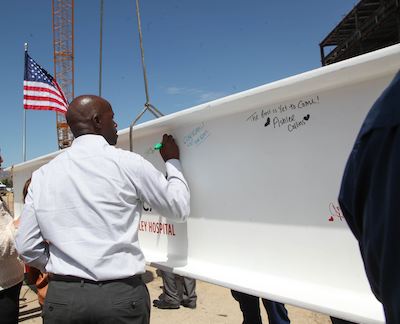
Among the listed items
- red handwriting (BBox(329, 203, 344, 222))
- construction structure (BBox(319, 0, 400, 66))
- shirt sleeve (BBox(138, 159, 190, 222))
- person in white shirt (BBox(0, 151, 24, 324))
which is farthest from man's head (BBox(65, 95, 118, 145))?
construction structure (BBox(319, 0, 400, 66))

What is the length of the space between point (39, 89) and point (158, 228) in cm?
690

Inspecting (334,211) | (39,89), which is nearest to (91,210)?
(334,211)

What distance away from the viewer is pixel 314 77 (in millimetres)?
1182

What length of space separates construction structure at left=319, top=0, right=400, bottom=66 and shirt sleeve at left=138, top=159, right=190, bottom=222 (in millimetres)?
16089

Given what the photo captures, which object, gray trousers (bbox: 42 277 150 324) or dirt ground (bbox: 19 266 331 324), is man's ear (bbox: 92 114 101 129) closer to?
gray trousers (bbox: 42 277 150 324)

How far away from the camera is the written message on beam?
1.19 metres

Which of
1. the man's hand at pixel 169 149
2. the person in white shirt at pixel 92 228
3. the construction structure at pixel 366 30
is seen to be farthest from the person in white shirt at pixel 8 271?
the construction structure at pixel 366 30

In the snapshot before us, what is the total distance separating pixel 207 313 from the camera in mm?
3652

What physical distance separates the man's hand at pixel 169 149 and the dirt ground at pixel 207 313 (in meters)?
2.41

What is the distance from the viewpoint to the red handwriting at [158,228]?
204cm

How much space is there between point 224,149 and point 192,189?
371 mm

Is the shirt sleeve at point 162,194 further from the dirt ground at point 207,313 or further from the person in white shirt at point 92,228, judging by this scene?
the dirt ground at point 207,313

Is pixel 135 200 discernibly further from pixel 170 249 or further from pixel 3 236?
pixel 3 236

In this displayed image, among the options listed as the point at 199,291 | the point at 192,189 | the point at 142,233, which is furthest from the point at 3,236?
the point at 199,291
